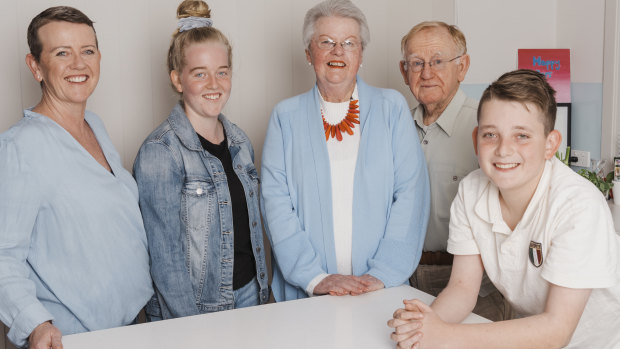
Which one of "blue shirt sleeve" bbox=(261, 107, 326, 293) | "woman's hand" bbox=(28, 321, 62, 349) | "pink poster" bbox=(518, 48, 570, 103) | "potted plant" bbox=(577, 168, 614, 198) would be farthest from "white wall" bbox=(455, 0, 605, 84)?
"woman's hand" bbox=(28, 321, 62, 349)

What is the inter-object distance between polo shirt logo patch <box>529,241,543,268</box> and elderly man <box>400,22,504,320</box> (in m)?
0.83

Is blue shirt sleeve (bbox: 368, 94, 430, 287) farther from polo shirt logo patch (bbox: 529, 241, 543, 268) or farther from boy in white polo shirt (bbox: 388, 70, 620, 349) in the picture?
polo shirt logo patch (bbox: 529, 241, 543, 268)

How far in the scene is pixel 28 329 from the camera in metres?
1.64

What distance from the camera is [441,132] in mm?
2471

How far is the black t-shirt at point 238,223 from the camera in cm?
223

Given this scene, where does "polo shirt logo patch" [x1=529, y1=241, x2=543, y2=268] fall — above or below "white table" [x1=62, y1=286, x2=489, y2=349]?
above

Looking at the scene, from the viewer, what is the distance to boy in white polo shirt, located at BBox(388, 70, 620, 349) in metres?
1.46

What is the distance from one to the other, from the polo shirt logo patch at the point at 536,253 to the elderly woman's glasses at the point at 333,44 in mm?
1005

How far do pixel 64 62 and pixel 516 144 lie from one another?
57.0 inches

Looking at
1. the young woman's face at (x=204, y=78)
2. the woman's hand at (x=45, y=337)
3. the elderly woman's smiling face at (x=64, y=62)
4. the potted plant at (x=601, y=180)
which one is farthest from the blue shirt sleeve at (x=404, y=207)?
the potted plant at (x=601, y=180)

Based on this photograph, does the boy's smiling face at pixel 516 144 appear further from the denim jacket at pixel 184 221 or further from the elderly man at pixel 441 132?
the denim jacket at pixel 184 221

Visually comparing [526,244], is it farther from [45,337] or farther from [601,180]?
[601,180]

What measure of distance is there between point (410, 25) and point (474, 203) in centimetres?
223

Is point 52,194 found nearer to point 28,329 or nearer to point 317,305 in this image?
point 28,329
